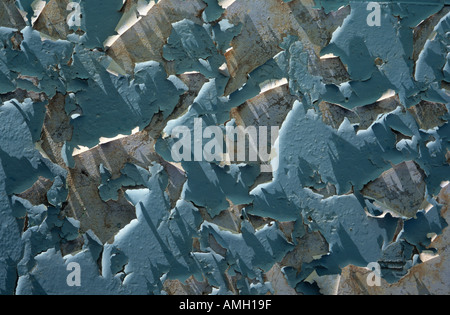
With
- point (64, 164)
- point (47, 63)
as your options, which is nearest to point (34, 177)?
point (64, 164)

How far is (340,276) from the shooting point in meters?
0.86

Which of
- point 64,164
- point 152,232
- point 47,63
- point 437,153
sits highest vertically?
point 47,63

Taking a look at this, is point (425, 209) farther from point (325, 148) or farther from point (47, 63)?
point (47, 63)

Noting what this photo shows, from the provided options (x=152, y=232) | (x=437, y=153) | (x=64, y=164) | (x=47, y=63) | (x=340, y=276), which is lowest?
(x=340, y=276)

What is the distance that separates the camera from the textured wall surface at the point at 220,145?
83 centimetres

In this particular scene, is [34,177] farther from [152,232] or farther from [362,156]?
[362,156]

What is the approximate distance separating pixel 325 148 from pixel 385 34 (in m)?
0.26

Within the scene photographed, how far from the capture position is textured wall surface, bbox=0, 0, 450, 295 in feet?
2.73

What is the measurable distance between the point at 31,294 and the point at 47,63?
446 mm

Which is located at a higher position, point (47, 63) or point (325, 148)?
point (47, 63)

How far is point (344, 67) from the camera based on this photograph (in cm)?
86

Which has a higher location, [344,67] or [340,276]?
[344,67]

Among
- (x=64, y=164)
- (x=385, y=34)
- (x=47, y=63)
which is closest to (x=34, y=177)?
(x=64, y=164)

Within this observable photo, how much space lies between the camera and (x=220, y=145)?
33.2 inches
